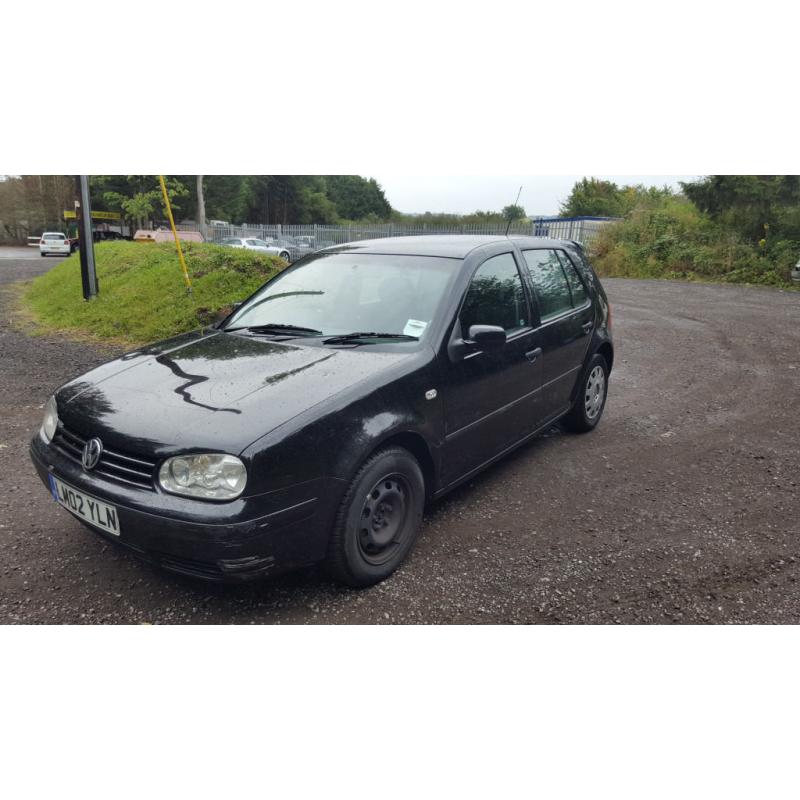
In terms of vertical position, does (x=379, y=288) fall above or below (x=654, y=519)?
above

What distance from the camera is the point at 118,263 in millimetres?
13516

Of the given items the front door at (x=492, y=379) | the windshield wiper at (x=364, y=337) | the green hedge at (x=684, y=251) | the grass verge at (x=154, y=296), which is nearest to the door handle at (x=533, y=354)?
the front door at (x=492, y=379)

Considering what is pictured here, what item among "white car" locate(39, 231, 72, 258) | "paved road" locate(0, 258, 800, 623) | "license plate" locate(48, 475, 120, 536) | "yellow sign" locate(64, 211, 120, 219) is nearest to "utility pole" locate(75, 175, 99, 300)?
"paved road" locate(0, 258, 800, 623)

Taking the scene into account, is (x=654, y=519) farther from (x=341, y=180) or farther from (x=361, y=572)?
(x=341, y=180)

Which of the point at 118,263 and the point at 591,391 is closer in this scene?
the point at 591,391

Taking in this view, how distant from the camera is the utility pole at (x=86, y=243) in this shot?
36.9 feet

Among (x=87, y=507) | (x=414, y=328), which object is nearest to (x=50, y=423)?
(x=87, y=507)

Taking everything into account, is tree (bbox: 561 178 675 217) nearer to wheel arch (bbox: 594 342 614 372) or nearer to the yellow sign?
the yellow sign

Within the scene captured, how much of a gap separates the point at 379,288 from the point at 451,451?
1.09 metres

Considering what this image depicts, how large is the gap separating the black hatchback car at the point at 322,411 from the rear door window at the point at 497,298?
0.01m

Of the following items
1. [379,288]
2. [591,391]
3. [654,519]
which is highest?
[379,288]

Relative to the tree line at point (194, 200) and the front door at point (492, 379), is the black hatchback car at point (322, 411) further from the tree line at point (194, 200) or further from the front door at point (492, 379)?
the tree line at point (194, 200)

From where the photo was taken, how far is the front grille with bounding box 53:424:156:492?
2669 millimetres

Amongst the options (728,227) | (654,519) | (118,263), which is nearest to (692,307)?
(728,227)
